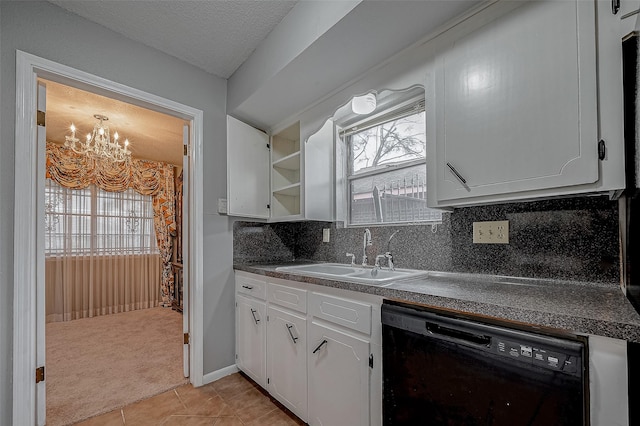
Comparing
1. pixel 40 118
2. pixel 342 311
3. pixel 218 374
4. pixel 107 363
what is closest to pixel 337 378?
pixel 342 311

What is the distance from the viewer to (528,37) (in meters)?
1.09

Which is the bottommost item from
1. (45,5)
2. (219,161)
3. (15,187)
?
(15,187)

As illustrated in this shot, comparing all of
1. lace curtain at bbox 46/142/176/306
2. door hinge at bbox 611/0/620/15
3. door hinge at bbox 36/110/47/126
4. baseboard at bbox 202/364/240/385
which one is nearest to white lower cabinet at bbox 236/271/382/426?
baseboard at bbox 202/364/240/385

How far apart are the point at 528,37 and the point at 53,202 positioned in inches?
216

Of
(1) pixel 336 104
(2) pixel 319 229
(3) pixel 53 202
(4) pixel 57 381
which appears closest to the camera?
(1) pixel 336 104

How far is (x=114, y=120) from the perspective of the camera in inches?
128

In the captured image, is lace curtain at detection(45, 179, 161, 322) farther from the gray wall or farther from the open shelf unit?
the open shelf unit

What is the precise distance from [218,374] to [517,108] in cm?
270

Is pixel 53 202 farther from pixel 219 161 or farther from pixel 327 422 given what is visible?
pixel 327 422

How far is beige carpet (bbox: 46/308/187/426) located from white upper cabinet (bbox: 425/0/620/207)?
262 centimetres

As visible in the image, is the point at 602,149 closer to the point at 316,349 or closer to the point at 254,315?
the point at 316,349

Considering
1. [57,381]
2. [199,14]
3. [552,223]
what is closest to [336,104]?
[199,14]

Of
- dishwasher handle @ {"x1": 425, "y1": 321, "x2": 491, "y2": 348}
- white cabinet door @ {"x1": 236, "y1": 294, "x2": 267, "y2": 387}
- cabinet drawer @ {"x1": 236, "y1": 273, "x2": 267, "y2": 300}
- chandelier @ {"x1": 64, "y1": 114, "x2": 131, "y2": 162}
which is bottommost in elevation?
white cabinet door @ {"x1": 236, "y1": 294, "x2": 267, "y2": 387}

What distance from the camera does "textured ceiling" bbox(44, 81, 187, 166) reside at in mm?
2715
